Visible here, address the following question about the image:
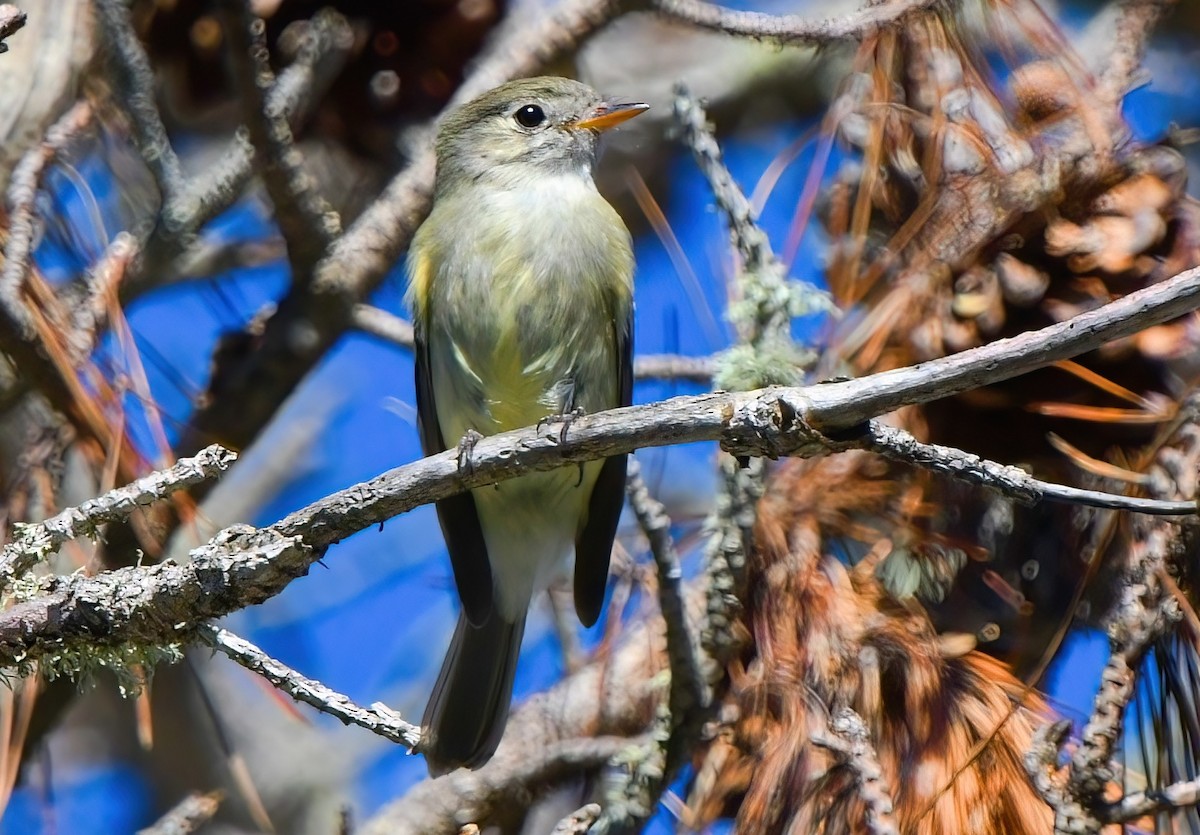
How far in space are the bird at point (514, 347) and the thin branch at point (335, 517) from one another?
1310 mm

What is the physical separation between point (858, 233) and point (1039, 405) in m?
0.62

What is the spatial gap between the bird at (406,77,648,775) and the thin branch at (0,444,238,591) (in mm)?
1465

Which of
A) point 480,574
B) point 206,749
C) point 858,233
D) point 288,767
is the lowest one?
point 288,767

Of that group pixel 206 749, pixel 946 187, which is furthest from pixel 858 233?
pixel 206 749

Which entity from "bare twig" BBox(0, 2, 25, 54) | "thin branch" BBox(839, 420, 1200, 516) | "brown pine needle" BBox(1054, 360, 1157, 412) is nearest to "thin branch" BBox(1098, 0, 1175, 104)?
"brown pine needle" BBox(1054, 360, 1157, 412)

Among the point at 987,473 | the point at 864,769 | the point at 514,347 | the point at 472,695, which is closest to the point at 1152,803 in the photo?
the point at 864,769

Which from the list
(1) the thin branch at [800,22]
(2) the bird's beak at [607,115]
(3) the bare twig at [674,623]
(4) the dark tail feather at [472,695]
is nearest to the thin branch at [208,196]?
(2) the bird's beak at [607,115]

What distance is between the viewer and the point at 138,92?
372 cm

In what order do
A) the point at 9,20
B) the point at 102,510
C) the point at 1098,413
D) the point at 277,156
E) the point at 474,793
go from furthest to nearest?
the point at 474,793
the point at 277,156
the point at 1098,413
the point at 102,510
the point at 9,20

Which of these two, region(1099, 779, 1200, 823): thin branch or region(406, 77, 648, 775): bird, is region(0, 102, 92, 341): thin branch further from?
region(1099, 779, 1200, 823): thin branch

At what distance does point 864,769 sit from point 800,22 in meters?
2.25

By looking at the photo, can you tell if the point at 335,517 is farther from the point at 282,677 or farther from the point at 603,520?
the point at 603,520

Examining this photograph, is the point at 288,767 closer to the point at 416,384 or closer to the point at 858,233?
the point at 416,384

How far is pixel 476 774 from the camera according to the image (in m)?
4.05
